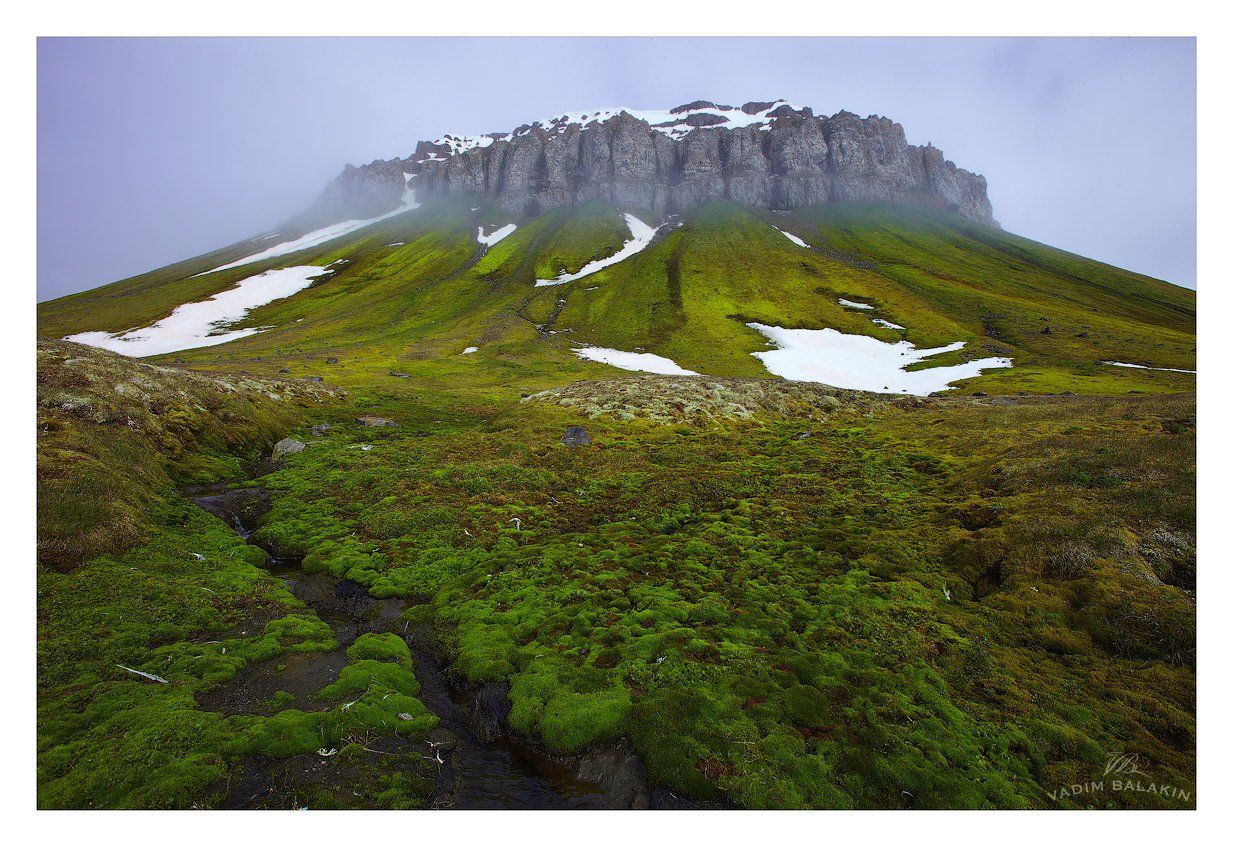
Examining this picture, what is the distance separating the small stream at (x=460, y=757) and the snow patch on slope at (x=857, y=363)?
74.1 metres

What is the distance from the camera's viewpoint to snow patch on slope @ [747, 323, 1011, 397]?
83.8m

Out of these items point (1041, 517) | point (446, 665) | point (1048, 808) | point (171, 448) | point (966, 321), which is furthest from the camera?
point (966, 321)

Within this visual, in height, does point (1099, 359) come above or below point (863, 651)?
above

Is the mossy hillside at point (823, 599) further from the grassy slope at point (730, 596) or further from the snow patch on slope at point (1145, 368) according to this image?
the snow patch on slope at point (1145, 368)

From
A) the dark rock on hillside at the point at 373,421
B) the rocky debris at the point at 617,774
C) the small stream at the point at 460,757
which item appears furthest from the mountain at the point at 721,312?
the rocky debris at the point at 617,774

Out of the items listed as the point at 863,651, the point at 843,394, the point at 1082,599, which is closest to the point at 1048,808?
the point at 863,651

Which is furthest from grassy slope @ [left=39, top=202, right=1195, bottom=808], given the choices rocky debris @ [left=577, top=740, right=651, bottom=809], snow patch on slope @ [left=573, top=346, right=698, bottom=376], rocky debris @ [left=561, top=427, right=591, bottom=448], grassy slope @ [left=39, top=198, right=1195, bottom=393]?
snow patch on slope @ [left=573, top=346, right=698, bottom=376]

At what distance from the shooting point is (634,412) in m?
45.1

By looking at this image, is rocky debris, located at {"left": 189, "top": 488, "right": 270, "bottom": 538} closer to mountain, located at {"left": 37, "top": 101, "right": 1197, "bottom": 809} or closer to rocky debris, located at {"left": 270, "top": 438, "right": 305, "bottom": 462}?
mountain, located at {"left": 37, "top": 101, "right": 1197, "bottom": 809}

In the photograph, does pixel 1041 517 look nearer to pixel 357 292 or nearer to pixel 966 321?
pixel 966 321

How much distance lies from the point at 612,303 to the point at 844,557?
12793cm

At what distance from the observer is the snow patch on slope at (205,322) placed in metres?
116

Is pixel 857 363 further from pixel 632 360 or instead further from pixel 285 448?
pixel 285 448
